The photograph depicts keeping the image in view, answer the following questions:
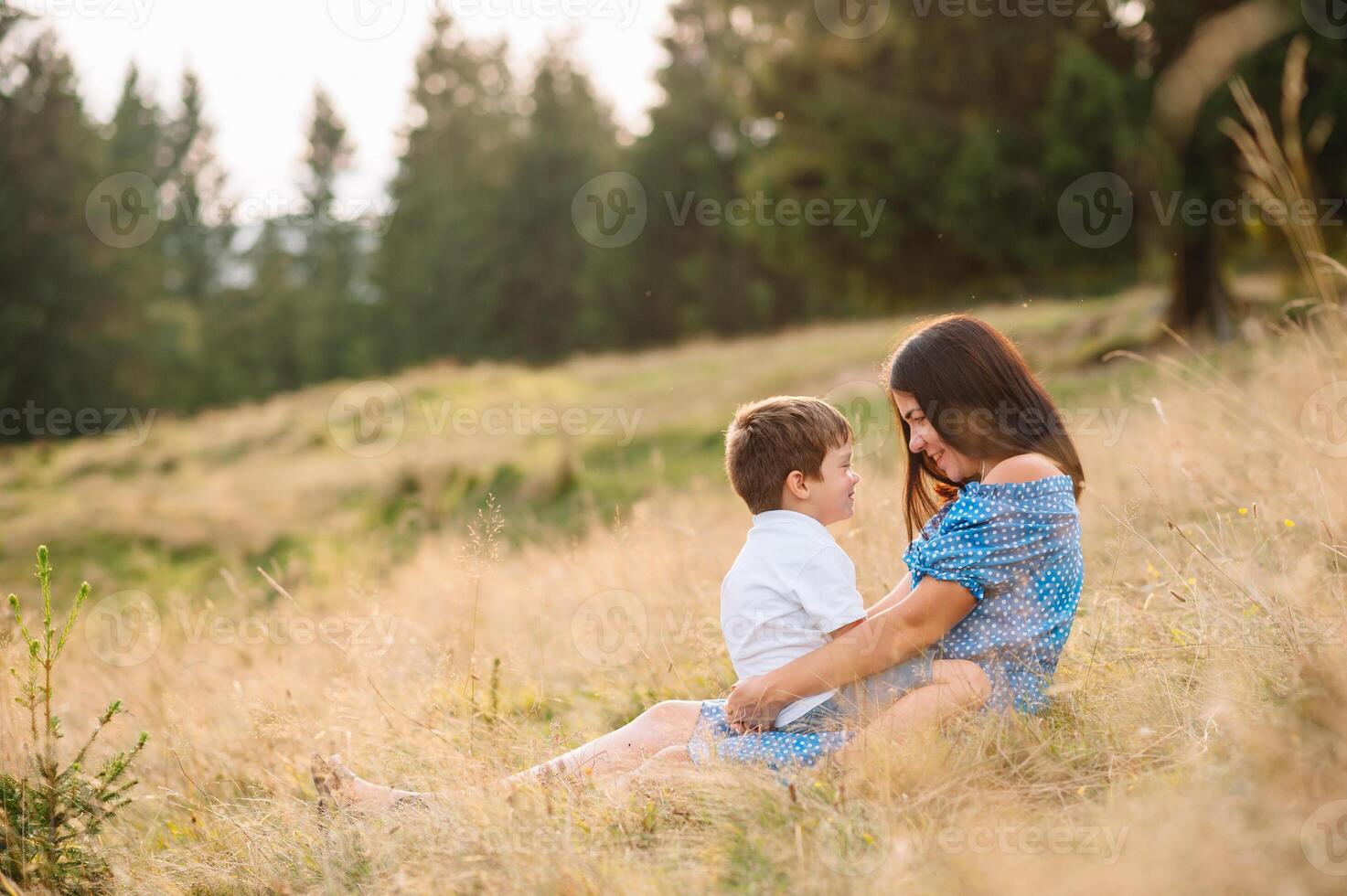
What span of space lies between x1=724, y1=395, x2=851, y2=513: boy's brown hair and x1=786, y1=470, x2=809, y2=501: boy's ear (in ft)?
0.05

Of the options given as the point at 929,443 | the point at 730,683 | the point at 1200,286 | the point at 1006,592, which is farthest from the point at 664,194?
the point at 1006,592

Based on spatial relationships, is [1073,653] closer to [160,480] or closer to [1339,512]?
[1339,512]

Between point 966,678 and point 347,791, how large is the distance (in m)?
Answer: 1.86

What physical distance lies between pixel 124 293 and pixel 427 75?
1618 cm

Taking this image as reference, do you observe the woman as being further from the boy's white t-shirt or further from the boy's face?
the boy's face

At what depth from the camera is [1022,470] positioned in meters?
2.74

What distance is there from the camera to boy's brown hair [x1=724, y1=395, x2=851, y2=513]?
2855 millimetres

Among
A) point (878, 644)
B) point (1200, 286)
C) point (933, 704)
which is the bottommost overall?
point (933, 704)

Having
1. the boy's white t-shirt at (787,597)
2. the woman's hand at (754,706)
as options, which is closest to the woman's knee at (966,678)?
the boy's white t-shirt at (787,597)

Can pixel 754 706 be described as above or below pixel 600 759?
above

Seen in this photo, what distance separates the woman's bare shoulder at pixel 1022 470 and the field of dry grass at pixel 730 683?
18.3 inches

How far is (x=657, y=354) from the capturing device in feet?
69.9

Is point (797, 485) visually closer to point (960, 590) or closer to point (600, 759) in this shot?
point (960, 590)

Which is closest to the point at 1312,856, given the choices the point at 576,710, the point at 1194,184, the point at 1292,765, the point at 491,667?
the point at 1292,765
